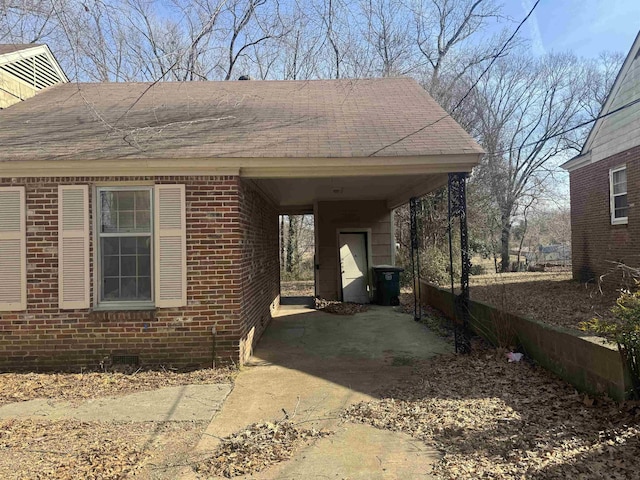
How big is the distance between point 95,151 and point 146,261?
1665 millimetres

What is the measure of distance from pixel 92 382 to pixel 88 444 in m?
1.92

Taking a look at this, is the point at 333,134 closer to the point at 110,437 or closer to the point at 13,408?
the point at 110,437

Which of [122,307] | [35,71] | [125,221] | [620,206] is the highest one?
[35,71]

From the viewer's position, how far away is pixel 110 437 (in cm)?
410

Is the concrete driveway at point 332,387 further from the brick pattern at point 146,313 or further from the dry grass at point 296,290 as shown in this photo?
the dry grass at point 296,290

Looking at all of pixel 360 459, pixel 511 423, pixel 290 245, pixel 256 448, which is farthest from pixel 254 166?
pixel 290 245

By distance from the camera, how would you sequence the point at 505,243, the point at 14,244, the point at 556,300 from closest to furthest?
the point at 14,244 → the point at 556,300 → the point at 505,243

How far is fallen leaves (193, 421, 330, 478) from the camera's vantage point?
3498 millimetres

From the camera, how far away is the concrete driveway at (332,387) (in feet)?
11.7

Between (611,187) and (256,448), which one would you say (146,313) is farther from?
(611,187)

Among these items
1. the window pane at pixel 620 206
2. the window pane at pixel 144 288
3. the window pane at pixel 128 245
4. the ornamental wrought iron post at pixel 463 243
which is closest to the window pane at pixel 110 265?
the window pane at pixel 128 245

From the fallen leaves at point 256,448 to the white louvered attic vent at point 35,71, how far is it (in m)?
8.68

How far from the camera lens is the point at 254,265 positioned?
7.83 metres

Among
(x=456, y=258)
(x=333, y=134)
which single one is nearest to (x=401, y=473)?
(x=333, y=134)
